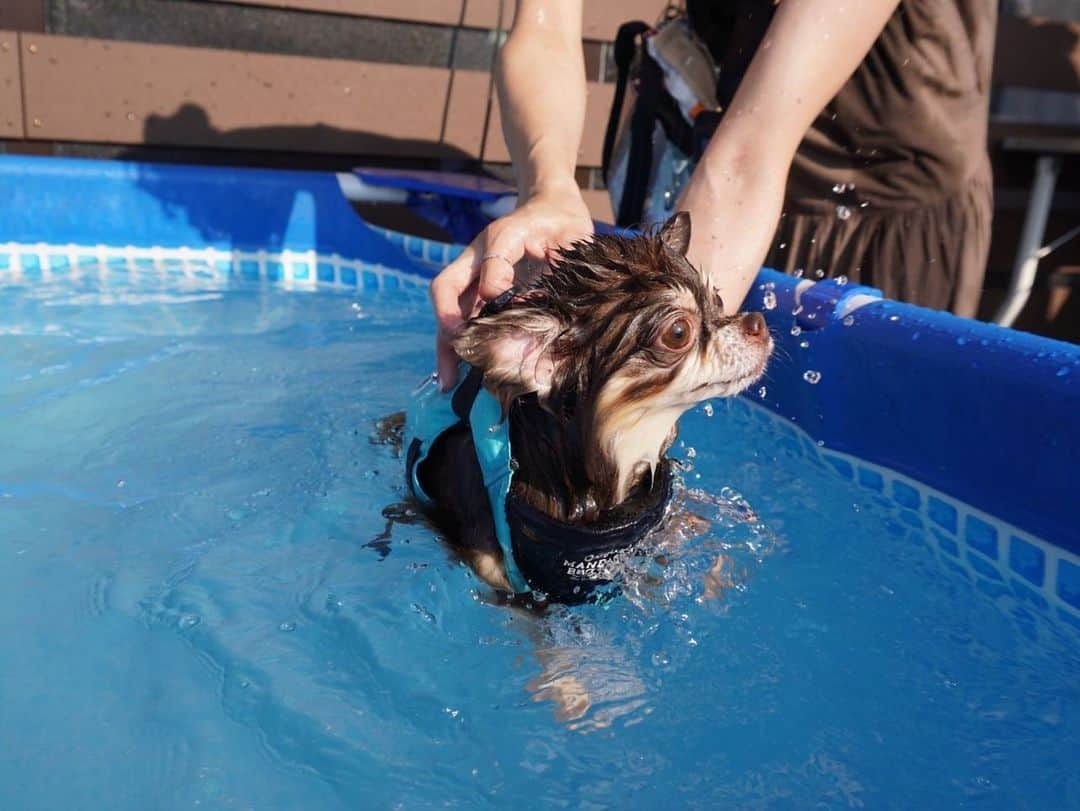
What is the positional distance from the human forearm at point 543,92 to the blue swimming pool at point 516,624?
1183 mm

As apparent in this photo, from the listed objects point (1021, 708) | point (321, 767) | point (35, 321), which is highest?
point (1021, 708)

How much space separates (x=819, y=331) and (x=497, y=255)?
164 cm

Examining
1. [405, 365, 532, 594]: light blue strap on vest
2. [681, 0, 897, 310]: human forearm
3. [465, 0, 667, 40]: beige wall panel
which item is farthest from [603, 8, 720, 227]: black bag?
[405, 365, 532, 594]: light blue strap on vest

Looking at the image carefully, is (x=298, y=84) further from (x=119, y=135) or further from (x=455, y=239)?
(x=455, y=239)

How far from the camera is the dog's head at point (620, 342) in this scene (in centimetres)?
245

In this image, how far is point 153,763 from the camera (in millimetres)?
2346

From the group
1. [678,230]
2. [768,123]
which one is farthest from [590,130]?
[678,230]

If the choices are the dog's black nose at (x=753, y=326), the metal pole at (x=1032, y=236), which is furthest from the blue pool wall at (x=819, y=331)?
Answer: the metal pole at (x=1032, y=236)

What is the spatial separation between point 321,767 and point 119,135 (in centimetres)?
613

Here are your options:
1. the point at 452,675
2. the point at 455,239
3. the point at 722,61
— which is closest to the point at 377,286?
the point at 455,239

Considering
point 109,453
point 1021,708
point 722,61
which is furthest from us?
point 722,61

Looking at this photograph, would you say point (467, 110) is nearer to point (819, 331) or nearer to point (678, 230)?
point (819, 331)

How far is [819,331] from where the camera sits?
387cm

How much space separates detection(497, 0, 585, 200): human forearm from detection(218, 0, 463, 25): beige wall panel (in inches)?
156
